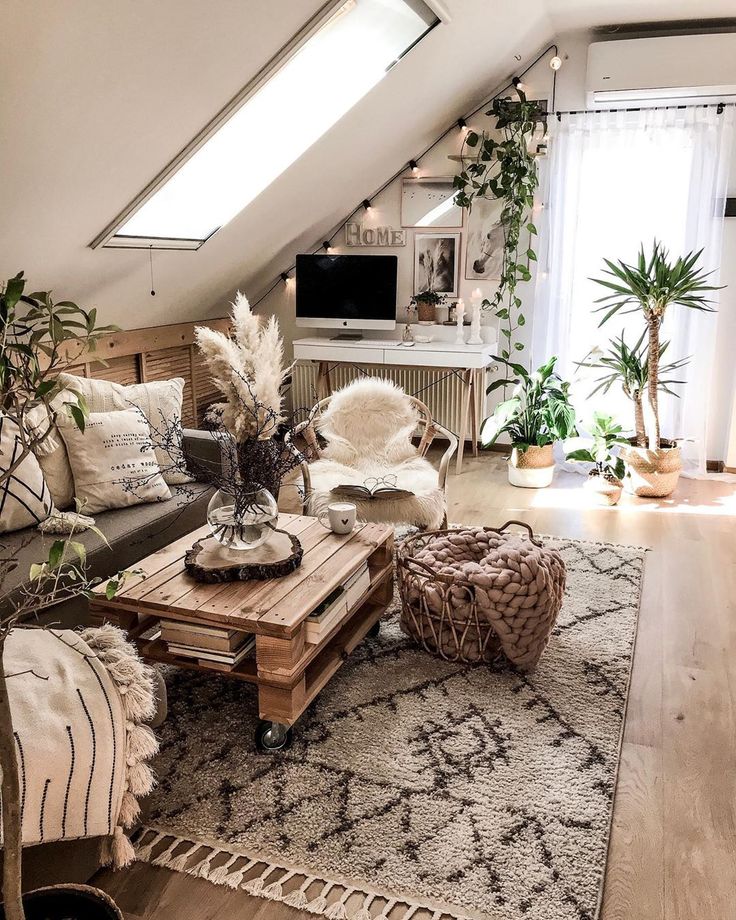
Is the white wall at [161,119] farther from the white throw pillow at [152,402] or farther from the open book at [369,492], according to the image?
the open book at [369,492]

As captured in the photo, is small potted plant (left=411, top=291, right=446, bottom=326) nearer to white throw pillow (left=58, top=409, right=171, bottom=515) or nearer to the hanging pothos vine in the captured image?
the hanging pothos vine

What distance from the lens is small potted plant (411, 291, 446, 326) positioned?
5.48m

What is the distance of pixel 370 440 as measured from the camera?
3824 mm

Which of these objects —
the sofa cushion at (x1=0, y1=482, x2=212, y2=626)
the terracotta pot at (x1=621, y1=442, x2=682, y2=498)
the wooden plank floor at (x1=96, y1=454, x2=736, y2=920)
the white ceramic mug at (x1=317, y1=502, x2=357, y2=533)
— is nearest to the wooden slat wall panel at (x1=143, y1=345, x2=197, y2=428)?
the wooden plank floor at (x1=96, y1=454, x2=736, y2=920)

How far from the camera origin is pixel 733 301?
16.1 ft

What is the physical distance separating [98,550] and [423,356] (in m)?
2.99

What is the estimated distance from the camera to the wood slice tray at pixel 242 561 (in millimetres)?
2352

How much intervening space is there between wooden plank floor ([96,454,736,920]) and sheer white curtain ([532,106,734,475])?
1073 millimetres

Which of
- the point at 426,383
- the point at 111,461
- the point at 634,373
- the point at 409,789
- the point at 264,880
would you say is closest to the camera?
the point at 264,880

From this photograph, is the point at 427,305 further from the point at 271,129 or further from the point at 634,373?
the point at 271,129

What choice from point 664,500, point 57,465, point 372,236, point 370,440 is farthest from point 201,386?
point 664,500

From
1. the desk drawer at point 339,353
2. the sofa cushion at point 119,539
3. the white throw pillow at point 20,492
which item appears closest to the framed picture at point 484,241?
the desk drawer at point 339,353

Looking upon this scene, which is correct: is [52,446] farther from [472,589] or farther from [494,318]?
[494,318]

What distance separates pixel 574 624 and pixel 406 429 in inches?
50.6
